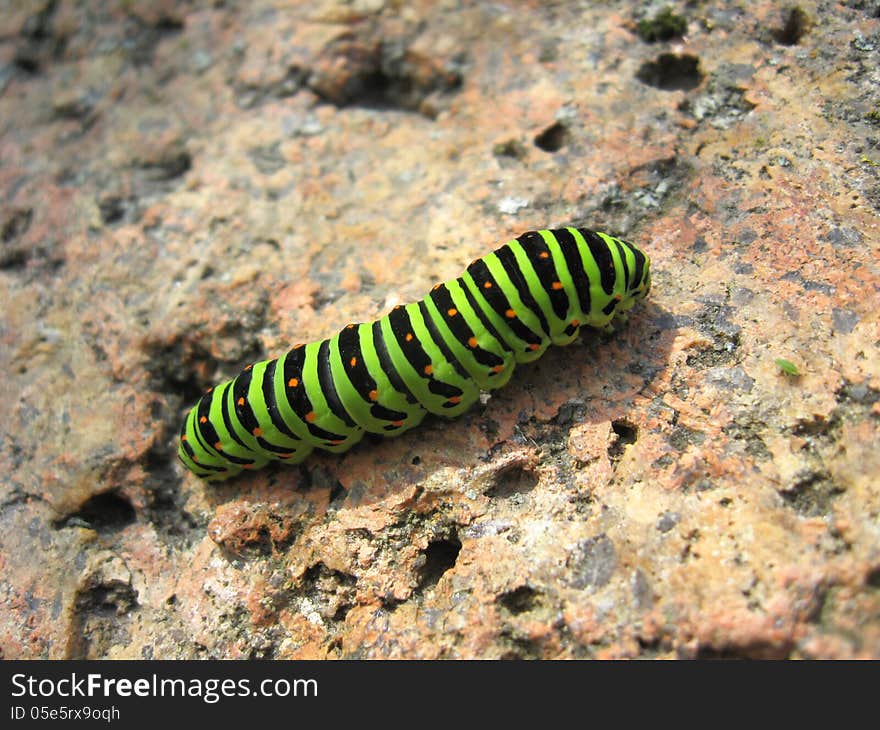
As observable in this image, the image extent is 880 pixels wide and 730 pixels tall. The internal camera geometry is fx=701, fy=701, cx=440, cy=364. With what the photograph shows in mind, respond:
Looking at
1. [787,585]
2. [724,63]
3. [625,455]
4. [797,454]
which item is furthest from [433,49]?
[787,585]

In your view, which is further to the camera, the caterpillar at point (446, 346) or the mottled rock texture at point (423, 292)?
the caterpillar at point (446, 346)

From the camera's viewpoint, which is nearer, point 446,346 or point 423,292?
point 446,346

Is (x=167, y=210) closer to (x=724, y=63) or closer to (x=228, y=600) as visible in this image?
(x=228, y=600)

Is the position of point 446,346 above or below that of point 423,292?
above
